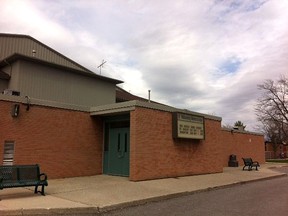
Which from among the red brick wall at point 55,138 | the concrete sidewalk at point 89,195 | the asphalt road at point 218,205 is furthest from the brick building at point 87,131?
the asphalt road at point 218,205

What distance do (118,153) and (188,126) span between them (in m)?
4.11

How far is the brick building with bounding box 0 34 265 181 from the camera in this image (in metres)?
14.9

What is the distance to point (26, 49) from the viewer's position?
24.4m

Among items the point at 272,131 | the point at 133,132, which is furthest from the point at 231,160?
the point at 272,131

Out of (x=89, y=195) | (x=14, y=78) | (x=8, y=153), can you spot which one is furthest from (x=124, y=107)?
(x=14, y=78)

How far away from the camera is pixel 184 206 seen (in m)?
10.5

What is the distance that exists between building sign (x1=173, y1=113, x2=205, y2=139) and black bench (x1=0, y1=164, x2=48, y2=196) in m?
8.40

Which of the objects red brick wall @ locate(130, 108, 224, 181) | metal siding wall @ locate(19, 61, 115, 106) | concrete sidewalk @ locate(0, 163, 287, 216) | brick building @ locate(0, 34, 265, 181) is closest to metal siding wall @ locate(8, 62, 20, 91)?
brick building @ locate(0, 34, 265, 181)

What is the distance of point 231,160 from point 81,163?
15.4m

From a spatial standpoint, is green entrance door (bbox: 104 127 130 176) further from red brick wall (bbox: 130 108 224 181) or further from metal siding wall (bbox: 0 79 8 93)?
metal siding wall (bbox: 0 79 8 93)

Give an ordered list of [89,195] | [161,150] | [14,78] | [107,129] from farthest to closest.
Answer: [14,78], [107,129], [161,150], [89,195]

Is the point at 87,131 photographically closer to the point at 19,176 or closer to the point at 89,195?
the point at 89,195

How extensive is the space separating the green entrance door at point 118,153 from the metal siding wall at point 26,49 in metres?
9.85

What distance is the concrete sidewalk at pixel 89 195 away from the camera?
908 centimetres
